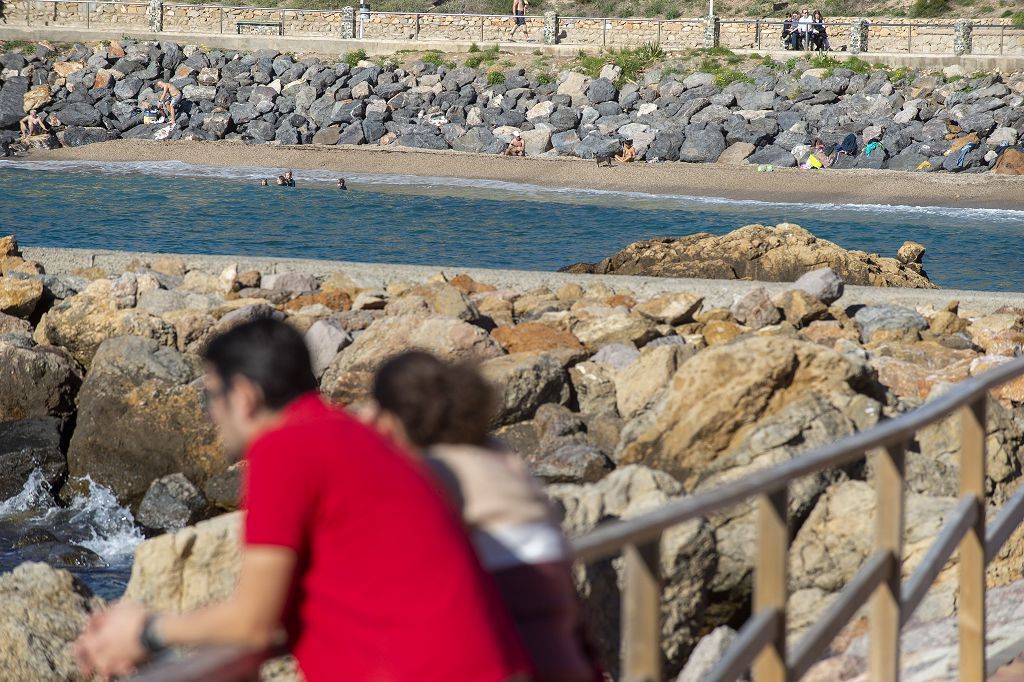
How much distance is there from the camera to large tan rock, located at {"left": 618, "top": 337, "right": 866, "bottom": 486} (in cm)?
749

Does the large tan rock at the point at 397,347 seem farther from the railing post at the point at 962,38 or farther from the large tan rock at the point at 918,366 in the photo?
the railing post at the point at 962,38

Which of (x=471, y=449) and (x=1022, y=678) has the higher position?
(x=471, y=449)

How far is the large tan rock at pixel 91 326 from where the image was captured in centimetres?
1121

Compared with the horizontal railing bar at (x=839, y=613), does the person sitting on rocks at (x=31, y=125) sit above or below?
above

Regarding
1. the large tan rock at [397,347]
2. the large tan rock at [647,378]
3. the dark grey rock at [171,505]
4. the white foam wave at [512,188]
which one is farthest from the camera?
Answer: the white foam wave at [512,188]

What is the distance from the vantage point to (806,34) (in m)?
38.5

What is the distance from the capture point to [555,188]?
3161cm

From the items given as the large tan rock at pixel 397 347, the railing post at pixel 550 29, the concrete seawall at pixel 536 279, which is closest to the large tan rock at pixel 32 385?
the large tan rock at pixel 397 347

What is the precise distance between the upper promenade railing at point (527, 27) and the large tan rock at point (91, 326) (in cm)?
2976

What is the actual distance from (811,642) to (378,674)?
45.2 inches

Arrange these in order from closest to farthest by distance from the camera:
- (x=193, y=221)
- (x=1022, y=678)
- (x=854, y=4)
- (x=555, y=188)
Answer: (x=1022, y=678) < (x=193, y=221) < (x=555, y=188) < (x=854, y=4)

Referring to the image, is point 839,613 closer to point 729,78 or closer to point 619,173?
point 619,173

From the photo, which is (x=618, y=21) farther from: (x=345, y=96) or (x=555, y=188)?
(x=555, y=188)

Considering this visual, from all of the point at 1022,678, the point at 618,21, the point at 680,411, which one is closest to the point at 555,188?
the point at 618,21
